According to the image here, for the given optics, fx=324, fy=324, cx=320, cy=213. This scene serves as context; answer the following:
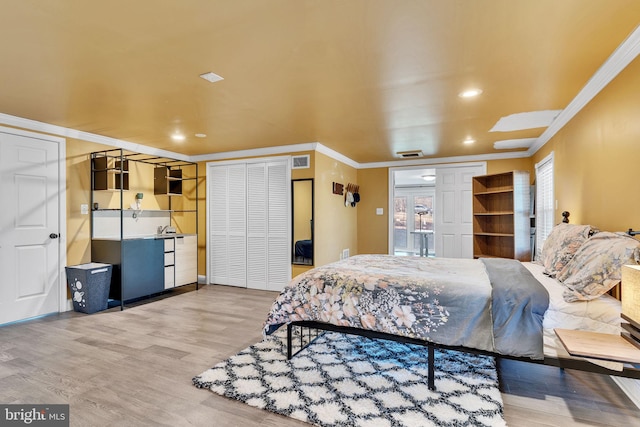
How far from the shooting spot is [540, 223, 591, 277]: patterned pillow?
2.66 m

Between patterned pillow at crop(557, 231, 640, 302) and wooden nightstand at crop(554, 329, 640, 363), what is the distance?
0.26 metres

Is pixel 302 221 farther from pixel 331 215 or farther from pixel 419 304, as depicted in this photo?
pixel 419 304

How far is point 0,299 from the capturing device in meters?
3.64

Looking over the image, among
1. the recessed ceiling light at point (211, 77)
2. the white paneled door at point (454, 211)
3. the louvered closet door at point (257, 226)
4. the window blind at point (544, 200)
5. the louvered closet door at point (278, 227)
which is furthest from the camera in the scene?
the white paneled door at point (454, 211)

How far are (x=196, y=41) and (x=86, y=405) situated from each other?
2447mm

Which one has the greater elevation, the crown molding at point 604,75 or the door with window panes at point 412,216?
the crown molding at point 604,75

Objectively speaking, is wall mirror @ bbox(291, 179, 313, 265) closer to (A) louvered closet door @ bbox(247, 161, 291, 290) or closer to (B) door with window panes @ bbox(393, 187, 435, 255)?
(A) louvered closet door @ bbox(247, 161, 291, 290)

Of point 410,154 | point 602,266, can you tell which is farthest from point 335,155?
point 602,266

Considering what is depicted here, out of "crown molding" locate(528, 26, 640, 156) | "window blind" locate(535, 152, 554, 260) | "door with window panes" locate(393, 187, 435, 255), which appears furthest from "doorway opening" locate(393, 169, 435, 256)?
"crown molding" locate(528, 26, 640, 156)

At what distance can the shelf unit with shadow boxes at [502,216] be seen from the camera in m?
4.69

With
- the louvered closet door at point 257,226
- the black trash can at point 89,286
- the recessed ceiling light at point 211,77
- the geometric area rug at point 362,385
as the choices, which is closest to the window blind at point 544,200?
the geometric area rug at point 362,385

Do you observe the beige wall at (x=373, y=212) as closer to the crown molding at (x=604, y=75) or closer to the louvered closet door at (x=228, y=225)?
the louvered closet door at (x=228, y=225)

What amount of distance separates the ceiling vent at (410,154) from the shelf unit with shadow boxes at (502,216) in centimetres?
104

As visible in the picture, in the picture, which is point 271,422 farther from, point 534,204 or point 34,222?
point 534,204
